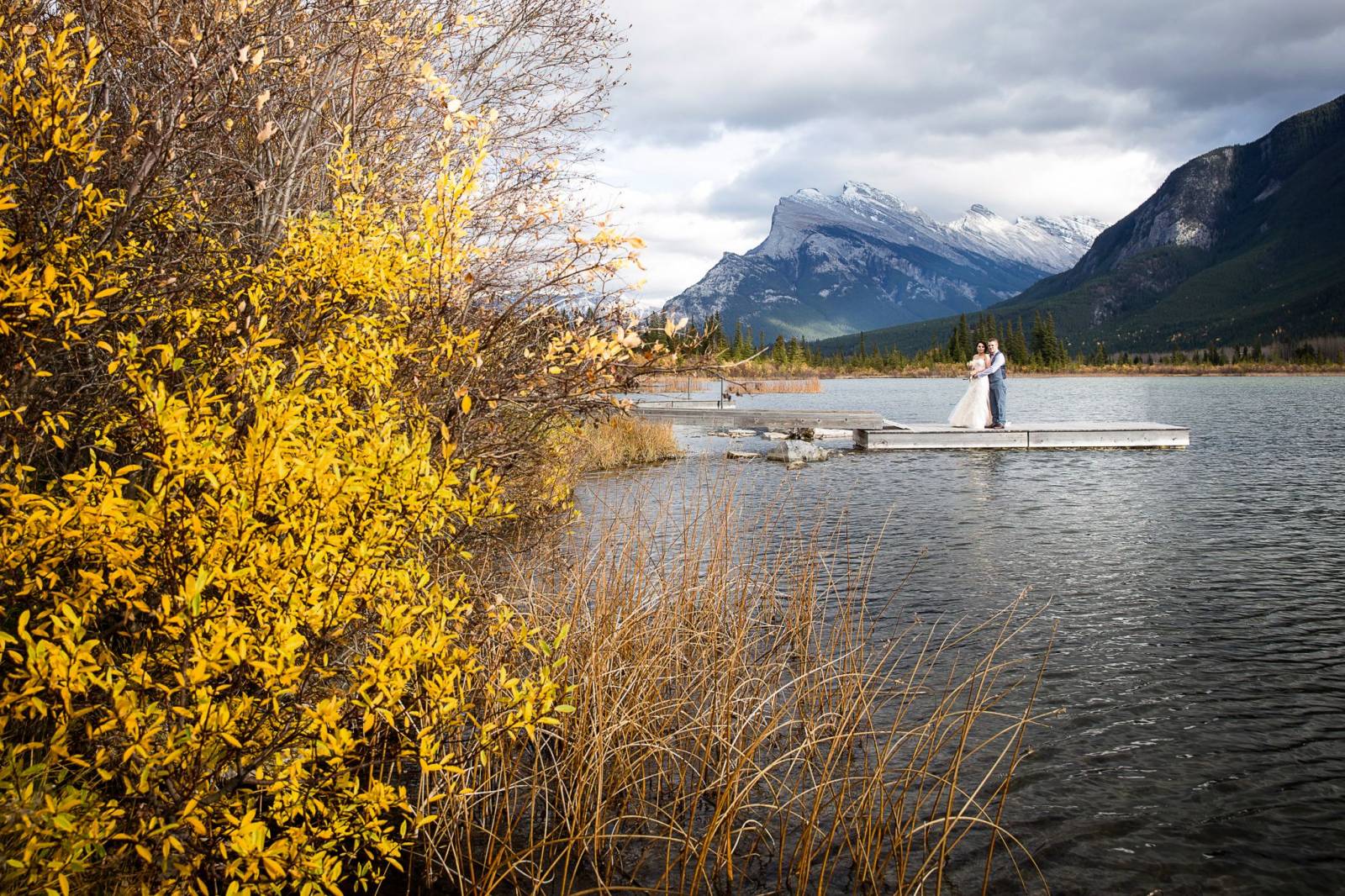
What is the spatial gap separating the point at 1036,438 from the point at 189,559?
22.8 meters

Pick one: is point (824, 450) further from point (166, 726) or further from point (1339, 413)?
point (1339, 413)

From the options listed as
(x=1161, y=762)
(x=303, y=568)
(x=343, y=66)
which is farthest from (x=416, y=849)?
(x=343, y=66)

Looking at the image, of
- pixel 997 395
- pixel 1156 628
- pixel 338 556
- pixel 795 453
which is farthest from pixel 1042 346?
pixel 338 556

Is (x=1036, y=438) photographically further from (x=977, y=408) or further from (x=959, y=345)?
(x=959, y=345)

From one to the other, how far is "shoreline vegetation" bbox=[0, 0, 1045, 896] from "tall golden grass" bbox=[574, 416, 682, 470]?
435 inches

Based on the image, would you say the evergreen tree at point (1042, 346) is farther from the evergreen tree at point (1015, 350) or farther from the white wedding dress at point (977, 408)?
the white wedding dress at point (977, 408)

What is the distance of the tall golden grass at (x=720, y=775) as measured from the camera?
4094 mm

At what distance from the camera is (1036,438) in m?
22.8

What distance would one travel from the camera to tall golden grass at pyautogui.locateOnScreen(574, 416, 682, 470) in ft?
61.2

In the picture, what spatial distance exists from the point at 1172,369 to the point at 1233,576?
359ft

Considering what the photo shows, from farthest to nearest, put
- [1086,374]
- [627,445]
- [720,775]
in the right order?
1. [1086,374]
2. [627,445]
3. [720,775]

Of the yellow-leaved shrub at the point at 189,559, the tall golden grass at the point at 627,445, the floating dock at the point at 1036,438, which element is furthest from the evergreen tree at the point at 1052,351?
the yellow-leaved shrub at the point at 189,559

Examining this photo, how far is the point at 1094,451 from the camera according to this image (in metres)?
22.4

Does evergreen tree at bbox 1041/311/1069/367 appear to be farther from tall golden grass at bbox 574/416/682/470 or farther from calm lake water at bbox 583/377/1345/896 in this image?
tall golden grass at bbox 574/416/682/470
